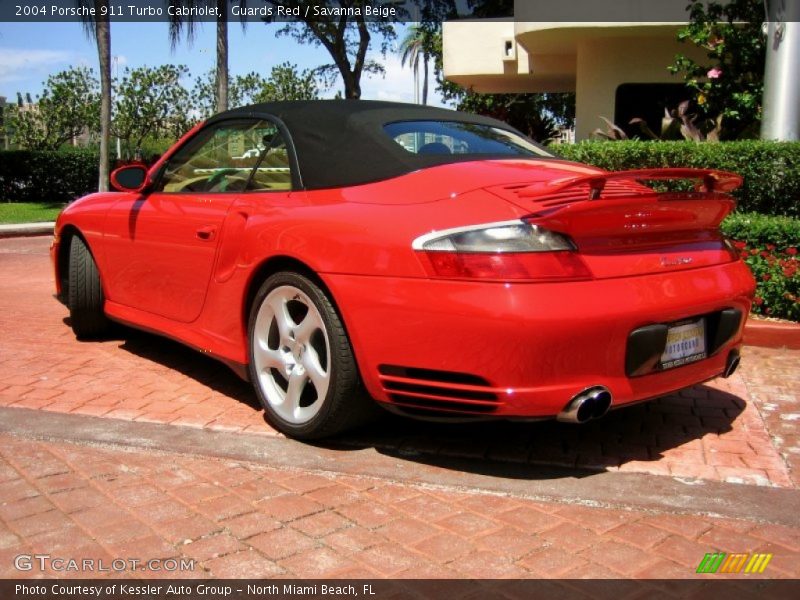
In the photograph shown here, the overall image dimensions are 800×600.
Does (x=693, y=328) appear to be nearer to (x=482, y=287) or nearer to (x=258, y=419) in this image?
(x=482, y=287)

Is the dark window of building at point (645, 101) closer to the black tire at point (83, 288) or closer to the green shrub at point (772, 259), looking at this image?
the green shrub at point (772, 259)

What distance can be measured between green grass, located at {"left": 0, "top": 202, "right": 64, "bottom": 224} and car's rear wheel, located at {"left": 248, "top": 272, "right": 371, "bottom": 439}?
1484 centimetres

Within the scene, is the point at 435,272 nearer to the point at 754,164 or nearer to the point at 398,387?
the point at 398,387

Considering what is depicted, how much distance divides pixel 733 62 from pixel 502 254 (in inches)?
290

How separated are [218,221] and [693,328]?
226 centimetres

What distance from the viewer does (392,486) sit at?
10.6 feet

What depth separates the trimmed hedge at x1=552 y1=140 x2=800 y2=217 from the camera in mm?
6801

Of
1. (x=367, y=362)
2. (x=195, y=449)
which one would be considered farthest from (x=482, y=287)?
(x=195, y=449)

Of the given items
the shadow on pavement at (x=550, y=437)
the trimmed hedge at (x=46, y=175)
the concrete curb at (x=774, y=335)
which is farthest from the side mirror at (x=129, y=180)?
the trimmed hedge at (x=46, y=175)

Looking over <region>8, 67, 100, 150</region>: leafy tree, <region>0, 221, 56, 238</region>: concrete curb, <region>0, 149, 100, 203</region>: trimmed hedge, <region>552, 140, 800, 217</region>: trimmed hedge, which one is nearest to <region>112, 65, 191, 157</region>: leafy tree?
<region>8, 67, 100, 150</region>: leafy tree

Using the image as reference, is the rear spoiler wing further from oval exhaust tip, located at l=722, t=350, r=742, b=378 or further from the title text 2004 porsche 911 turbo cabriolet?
oval exhaust tip, located at l=722, t=350, r=742, b=378

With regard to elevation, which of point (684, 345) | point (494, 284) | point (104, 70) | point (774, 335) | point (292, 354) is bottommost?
point (774, 335)

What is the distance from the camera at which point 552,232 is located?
303cm

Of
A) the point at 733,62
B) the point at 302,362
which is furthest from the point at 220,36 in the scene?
the point at 302,362
